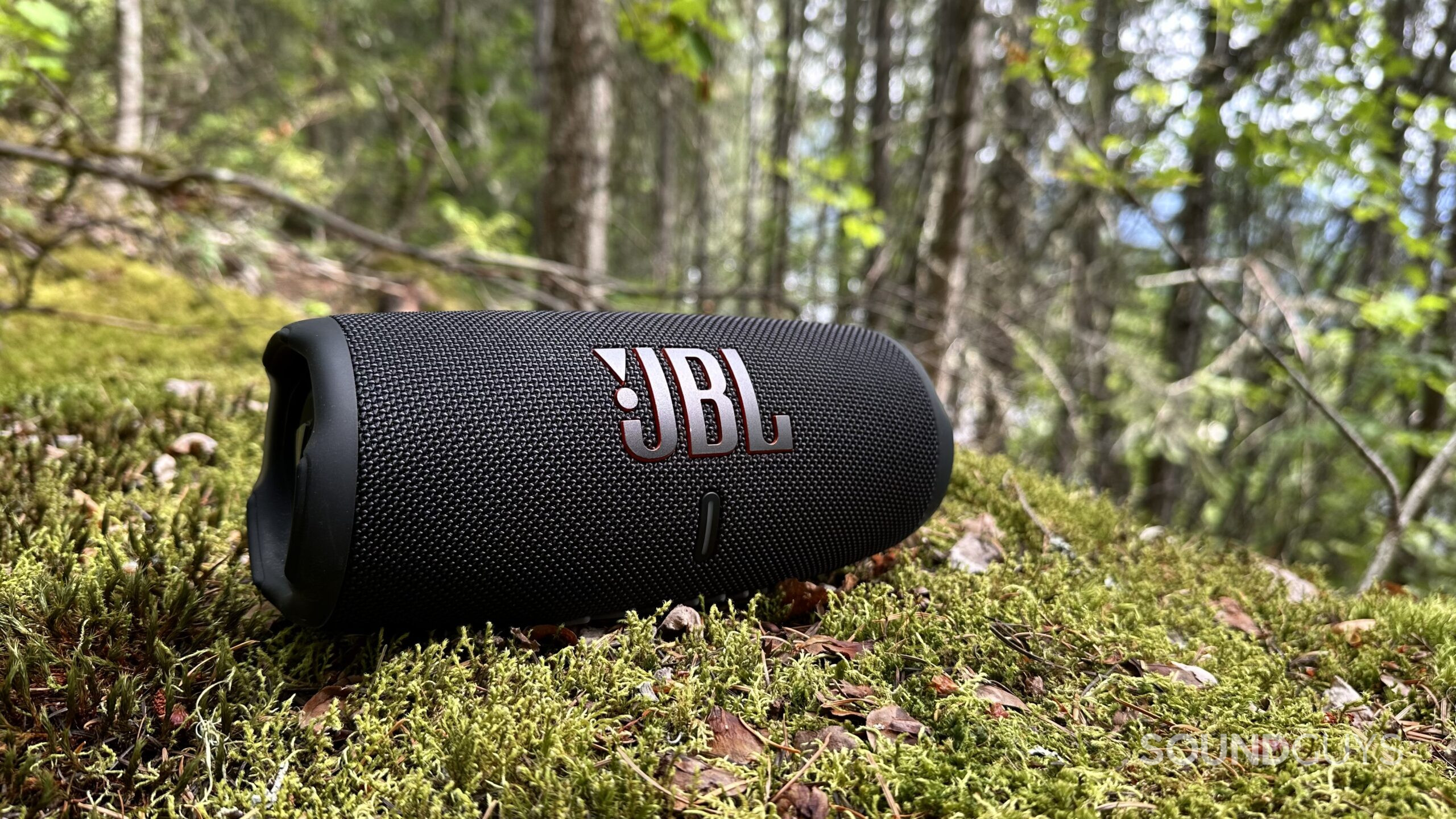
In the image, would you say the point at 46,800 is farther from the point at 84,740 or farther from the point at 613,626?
the point at 613,626

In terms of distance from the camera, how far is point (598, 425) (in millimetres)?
1131

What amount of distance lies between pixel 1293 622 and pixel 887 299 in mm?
2868

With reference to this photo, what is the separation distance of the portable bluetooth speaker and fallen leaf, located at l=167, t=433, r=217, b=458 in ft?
2.64

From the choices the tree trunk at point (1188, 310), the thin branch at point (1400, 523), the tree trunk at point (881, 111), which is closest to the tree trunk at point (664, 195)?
the tree trunk at point (881, 111)

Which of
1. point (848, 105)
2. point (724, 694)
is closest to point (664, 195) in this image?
point (848, 105)

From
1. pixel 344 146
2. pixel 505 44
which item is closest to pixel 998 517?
pixel 505 44

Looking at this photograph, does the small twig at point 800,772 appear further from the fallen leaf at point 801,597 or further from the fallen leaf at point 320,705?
the fallen leaf at point 320,705

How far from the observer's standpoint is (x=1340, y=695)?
4.02 feet

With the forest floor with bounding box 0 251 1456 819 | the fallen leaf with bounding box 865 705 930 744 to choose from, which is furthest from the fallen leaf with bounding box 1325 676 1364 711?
the fallen leaf with bounding box 865 705 930 744

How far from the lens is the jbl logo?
1.16 metres

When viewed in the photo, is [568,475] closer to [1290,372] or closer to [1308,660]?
[1308,660]

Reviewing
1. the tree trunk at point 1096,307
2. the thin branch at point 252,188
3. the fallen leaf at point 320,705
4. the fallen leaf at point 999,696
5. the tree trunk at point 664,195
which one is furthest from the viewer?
the tree trunk at point 664,195

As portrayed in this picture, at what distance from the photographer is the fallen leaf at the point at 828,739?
999mm

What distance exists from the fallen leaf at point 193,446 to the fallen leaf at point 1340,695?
93.7 inches
